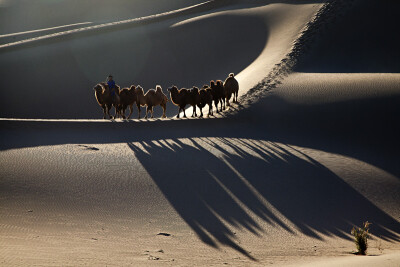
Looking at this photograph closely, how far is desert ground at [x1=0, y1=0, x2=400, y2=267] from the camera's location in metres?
9.99

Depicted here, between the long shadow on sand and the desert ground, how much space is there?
2.2 inches

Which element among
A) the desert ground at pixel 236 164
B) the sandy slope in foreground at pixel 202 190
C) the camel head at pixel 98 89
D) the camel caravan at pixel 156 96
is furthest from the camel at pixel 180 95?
the camel head at pixel 98 89

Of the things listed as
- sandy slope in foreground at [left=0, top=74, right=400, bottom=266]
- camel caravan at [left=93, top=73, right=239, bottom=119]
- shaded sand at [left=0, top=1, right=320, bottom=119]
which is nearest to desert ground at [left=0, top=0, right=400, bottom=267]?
sandy slope in foreground at [left=0, top=74, right=400, bottom=266]

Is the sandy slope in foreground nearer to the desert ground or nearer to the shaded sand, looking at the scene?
the desert ground

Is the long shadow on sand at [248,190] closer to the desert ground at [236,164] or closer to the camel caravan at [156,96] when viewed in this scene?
the desert ground at [236,164]

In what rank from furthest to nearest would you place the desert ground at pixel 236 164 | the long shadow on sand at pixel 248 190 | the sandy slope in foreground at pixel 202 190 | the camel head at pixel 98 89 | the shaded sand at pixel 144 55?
the shaded sand at pixel 144 55
the camel head at pixel 98 89
the long shadow on sand at pixel 248 190
the desert ground at pixel 236 164
the sandy slope in foreground at pixel 202 190

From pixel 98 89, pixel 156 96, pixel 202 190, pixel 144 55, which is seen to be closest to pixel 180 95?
pixel 156 96

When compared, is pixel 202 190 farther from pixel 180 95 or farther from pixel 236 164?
pixel 180 95

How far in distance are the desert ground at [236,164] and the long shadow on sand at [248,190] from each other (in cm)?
6

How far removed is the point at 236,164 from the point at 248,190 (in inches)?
75.8

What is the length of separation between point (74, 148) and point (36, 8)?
88030 millimetres

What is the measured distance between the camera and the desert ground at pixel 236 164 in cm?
Answer: 999

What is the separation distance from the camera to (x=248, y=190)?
559 inches

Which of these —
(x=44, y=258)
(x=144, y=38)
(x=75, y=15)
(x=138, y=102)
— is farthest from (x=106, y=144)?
(x=75, y=15)
